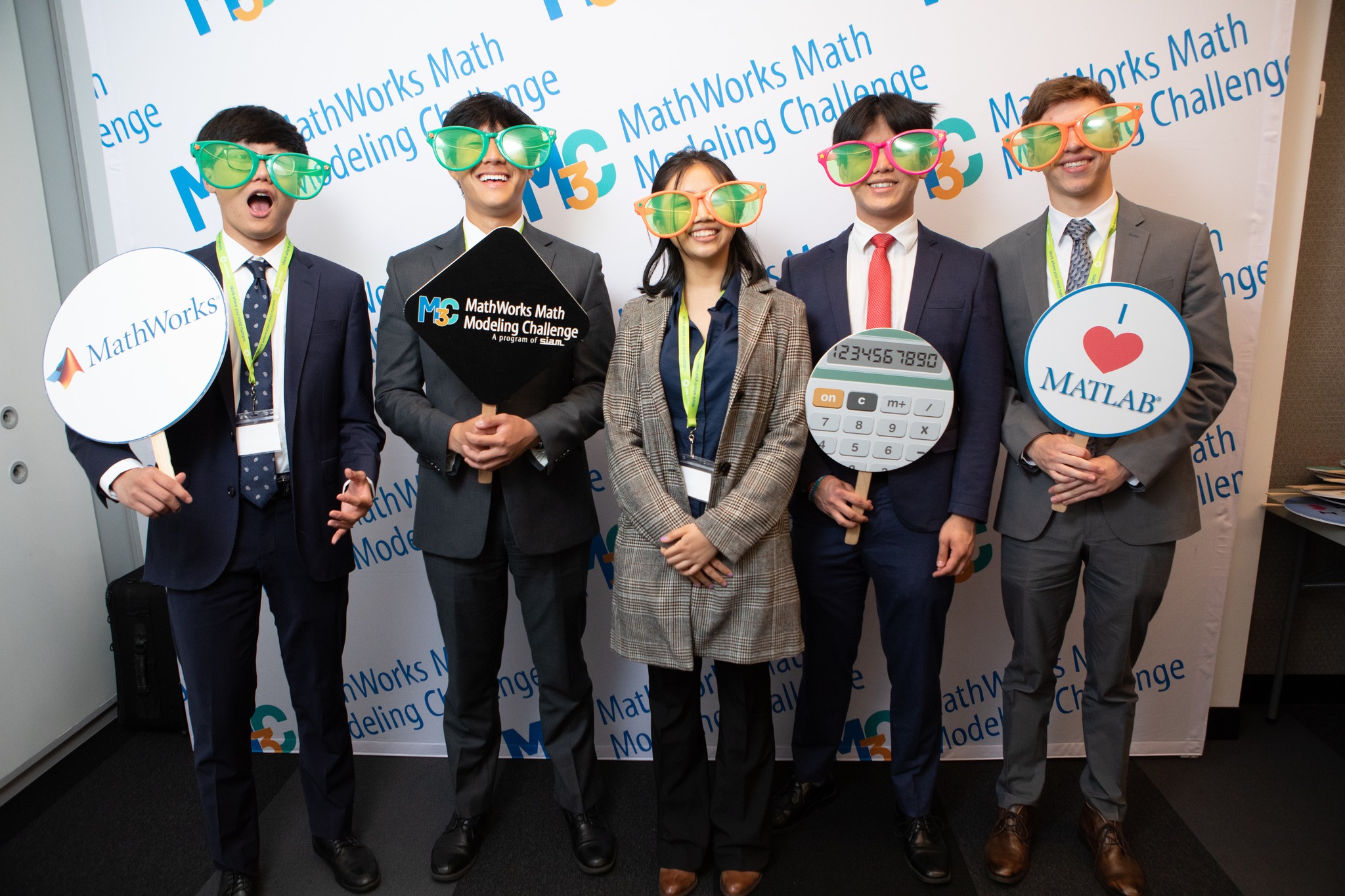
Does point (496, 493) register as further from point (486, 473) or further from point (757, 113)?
point (757, 113)

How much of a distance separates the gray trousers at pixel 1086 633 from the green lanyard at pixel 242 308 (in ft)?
6.40

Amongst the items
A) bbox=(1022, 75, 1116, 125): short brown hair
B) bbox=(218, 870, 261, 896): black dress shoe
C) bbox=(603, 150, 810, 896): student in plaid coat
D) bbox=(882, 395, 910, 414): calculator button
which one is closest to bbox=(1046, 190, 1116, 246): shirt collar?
bbox=(1022, 75, 1116, 125): short brown hair

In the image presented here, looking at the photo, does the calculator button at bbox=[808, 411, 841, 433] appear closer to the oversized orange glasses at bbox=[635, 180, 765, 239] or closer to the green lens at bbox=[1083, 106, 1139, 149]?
the oversized orange glasses at bbox=[635, 180, 765, 239]

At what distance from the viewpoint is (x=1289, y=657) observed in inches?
112

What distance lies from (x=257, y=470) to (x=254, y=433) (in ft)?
0.29

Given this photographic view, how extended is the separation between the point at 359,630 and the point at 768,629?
1.59m

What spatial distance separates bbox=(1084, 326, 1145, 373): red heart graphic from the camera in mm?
1736

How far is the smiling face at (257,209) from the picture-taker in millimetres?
1815

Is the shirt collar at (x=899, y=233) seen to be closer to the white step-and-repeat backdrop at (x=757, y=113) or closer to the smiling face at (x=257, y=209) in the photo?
the white step-and-repeat backdrop at (x=757, y=113)

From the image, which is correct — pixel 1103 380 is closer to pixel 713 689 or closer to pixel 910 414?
pixel 910 414

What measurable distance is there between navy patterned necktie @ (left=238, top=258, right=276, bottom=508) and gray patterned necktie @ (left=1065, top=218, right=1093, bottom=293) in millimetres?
1967

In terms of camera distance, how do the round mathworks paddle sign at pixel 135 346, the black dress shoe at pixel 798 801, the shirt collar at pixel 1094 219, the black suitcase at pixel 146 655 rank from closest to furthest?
1. the round mathworks paddle sign at pixel 135 346
2. the shirt collar at pixel 1094 219
3. the black dress shoe at pixel 798 801
4. the black suitcase at pixel 146 655

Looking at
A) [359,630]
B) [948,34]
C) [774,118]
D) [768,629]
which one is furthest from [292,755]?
[948,34]

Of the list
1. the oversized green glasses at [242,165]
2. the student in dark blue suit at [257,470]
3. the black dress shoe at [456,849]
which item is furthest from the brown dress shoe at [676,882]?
the oversized green glasses at [242,165]
